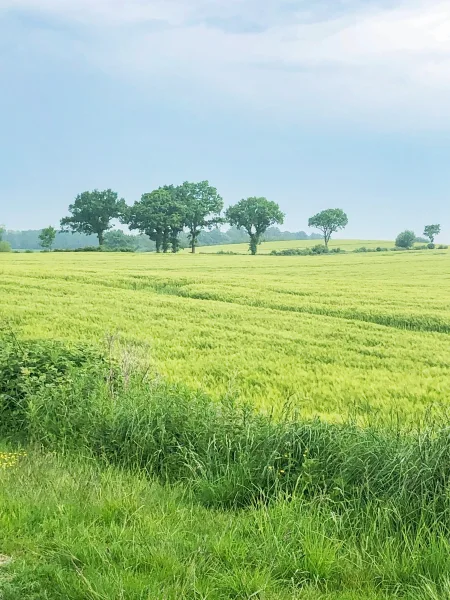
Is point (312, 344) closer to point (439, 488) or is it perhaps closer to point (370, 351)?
point (370, 351)

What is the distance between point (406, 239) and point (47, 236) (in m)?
55.5

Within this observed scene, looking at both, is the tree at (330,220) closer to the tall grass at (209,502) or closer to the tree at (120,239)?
the tree at (120,239)

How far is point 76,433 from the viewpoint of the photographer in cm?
641

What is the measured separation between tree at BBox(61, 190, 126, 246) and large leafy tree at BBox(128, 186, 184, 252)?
285 centimetres

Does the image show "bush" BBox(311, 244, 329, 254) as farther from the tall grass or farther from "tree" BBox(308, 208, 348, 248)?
the tall grass

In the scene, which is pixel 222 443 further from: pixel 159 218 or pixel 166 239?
pixel 166 239

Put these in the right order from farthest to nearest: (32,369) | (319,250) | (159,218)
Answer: (319,250)
(159,218)
(32,369)

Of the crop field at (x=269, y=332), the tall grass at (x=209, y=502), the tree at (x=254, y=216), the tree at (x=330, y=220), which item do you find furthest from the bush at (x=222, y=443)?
the tree at (x=330, y=220)

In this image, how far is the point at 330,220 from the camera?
11038 cm

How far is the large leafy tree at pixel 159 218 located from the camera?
8038 cm

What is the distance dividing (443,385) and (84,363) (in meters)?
6.71

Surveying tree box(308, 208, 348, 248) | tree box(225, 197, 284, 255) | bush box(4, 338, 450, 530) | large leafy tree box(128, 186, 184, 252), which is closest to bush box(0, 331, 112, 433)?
bush box(4, 338, 450, 530)

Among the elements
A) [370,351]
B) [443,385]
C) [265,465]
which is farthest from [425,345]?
[265,465]

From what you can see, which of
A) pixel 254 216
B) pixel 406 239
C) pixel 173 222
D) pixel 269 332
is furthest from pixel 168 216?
pixel 269 332
